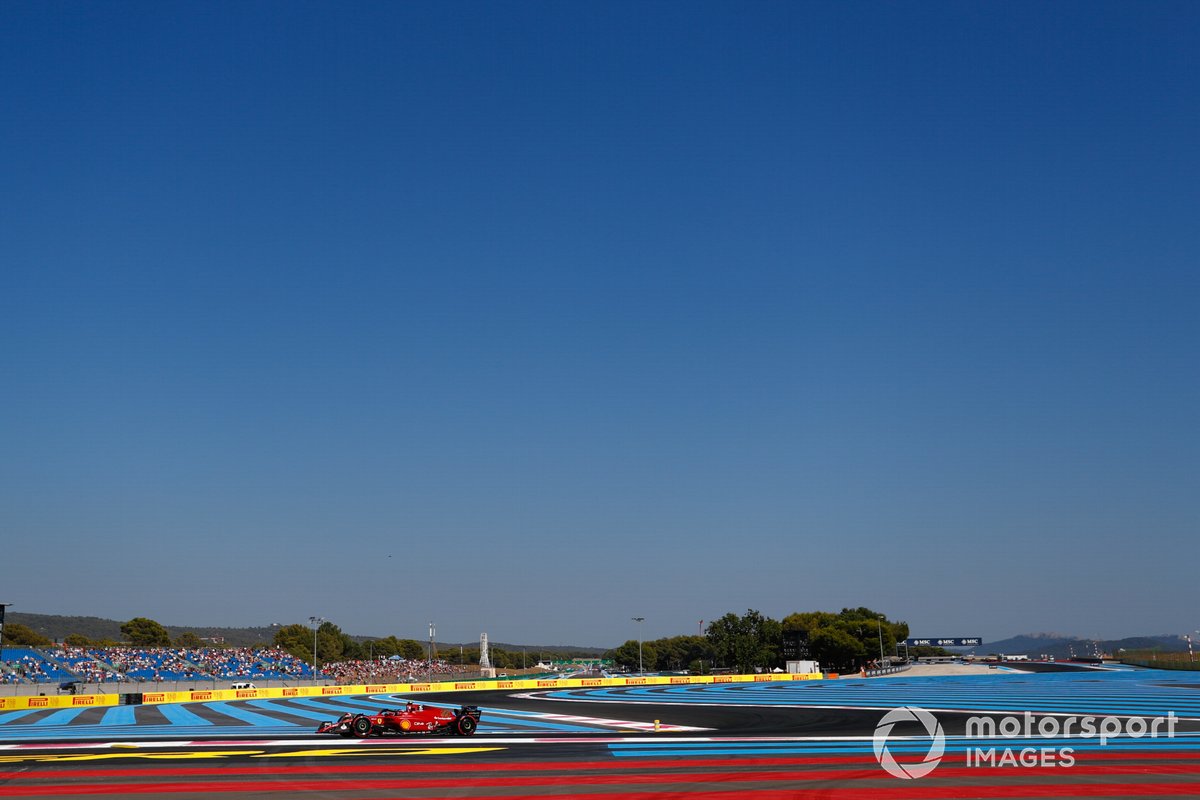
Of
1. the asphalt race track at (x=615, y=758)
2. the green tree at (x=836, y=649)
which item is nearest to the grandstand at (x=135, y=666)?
the asphalt race track at (x=615, y=758)

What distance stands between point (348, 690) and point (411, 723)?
4618cm

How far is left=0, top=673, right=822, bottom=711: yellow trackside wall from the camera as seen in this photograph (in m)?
60.0

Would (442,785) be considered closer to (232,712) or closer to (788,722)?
(788,722)

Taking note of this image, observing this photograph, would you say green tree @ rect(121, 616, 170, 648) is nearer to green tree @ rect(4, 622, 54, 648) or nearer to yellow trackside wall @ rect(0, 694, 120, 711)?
green tree @ rect(4, 622, 54, 648)

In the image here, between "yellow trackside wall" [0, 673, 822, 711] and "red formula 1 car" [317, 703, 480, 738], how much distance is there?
36337mm

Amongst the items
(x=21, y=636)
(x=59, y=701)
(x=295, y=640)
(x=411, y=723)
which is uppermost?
(x=411, y=723)

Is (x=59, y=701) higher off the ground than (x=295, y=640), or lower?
higher

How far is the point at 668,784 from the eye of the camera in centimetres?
2084

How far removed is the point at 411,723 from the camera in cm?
3316

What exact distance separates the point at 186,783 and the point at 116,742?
14.0 metres

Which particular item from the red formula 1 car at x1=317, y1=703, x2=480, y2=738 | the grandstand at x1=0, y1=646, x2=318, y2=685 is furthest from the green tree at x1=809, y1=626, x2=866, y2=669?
the red formula 1 car at x1=317, y1=703, x2=480, y2=738

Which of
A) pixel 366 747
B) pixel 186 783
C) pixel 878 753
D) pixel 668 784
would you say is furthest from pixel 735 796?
pixel 366 747

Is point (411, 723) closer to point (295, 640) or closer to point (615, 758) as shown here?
point (615, 758)

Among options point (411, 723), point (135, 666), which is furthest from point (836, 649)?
point (411, 723)
